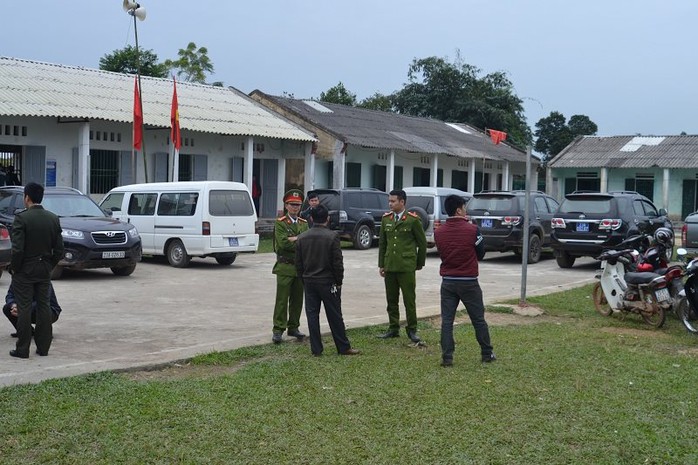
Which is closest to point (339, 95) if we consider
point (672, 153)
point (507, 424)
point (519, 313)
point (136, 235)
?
point (672, 153)

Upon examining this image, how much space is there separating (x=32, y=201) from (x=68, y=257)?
6584mm

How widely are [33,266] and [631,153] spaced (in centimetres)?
3510

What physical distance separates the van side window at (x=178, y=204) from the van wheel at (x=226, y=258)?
1240 millimetres

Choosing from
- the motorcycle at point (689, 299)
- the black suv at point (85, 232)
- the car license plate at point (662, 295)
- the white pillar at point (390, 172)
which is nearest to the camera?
the motorcycle at point (689, 299)

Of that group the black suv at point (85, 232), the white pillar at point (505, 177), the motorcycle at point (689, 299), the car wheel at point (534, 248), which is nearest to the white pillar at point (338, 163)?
the car wheel at point (534, 248)

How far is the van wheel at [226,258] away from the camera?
57.8ft

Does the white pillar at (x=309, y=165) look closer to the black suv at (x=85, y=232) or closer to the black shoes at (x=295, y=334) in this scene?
the black suv at (x=85, y=232)

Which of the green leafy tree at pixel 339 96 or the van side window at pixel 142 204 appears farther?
the green leafy tree at pixel 339 96

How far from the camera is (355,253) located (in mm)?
21422

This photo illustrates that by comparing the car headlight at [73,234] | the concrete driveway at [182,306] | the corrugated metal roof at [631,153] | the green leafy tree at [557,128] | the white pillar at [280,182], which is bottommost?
the concrete driveway at [182,306]

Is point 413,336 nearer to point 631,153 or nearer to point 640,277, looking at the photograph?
point 640,277

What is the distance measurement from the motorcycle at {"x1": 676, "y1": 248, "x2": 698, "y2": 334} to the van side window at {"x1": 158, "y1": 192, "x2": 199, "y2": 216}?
9.99 m

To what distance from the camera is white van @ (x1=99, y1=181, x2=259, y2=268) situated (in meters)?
16.8

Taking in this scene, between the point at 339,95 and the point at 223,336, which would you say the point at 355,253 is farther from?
the point at 339,95
